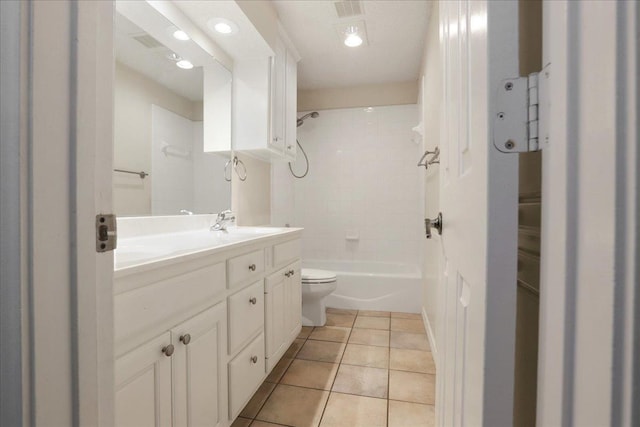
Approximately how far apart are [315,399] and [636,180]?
66.4 inches

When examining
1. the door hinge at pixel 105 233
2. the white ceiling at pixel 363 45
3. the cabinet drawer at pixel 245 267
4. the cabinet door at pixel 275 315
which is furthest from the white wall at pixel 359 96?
the door hinge at pixel 105 233

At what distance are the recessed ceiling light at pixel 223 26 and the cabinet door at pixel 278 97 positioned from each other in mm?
447

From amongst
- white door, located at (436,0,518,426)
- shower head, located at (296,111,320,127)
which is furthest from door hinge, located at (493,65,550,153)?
shower head, located at (296,111,320,127)

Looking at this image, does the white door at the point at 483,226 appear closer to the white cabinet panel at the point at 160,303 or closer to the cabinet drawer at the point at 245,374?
the white cabinet panel at the point at 160,303

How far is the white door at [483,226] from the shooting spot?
1.36ft

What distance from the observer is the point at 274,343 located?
1.73 meters

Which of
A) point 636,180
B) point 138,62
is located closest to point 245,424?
point 636,180

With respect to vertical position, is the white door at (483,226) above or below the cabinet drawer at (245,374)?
above

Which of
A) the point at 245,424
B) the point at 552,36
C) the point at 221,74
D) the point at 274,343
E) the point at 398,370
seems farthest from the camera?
the point at 221,74

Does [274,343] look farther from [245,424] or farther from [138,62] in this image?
[138,62]

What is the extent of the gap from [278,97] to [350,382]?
2.03 meters

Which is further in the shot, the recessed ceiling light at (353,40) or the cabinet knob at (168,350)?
the recessed ceiling light at (353,40)

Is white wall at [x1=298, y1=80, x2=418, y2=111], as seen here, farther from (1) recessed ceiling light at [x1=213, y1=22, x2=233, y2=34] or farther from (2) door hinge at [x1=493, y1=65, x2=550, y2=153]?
(2) door hinge at [x1=493, y1=65, x2=550, y2=153]

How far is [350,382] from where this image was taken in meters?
1.74
